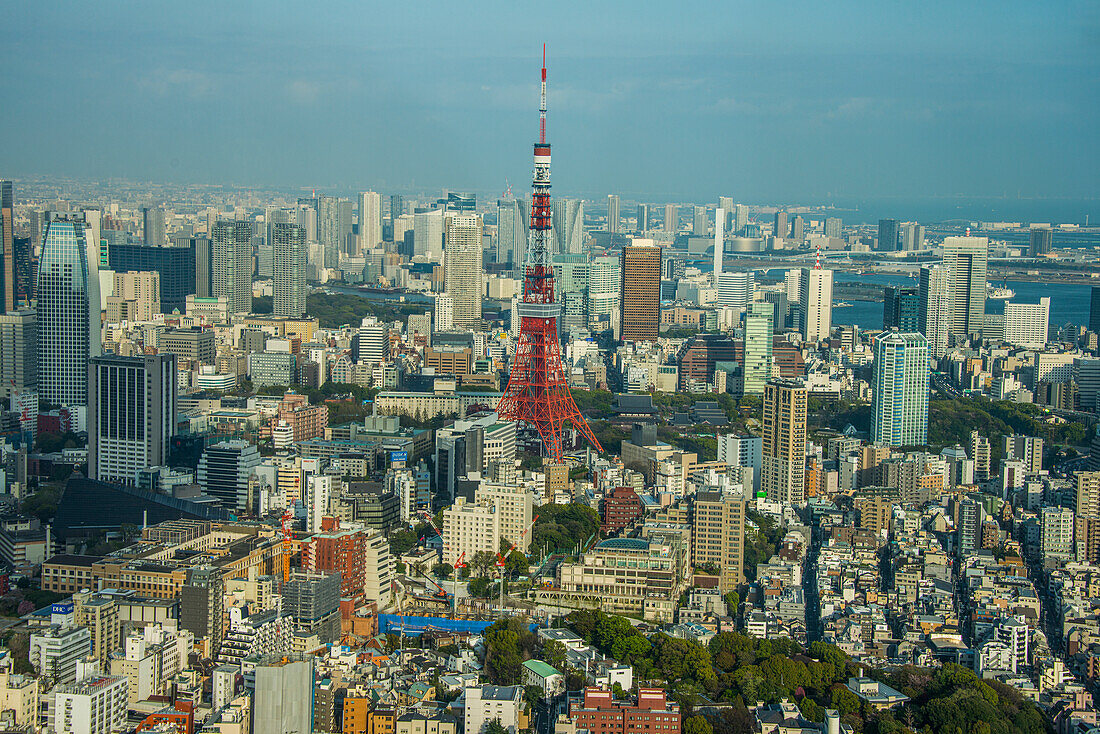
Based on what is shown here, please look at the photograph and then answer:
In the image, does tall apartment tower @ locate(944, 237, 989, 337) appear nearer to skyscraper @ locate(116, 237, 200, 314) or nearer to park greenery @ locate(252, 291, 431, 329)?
park greenery @ locate(252, 291, 431, 329)

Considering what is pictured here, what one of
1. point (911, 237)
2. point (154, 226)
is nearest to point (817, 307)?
point (154, 226)

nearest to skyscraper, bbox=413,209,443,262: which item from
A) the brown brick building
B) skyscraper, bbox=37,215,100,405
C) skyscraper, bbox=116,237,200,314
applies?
skyscraper, bbox=116,237,200,314

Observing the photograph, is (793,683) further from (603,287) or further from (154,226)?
(603,287)

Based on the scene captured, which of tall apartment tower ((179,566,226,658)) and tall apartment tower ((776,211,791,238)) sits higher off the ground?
tall apartment tower ((776,211,791,238))

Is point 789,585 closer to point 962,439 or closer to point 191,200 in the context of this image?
point 962,439

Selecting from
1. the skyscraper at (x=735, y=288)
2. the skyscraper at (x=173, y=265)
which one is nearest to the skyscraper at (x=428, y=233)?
the skyscraper at (x=735, y=288)

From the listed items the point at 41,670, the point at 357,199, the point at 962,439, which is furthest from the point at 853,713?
the point at 357,199

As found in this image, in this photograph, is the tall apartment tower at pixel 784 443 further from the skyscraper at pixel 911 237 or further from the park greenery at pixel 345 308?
the skyscraper at pixel 911 237
